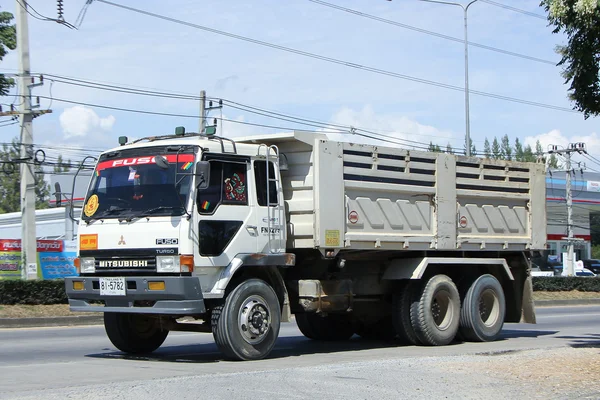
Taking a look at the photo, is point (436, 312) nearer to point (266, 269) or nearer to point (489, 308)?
point (489, 308)

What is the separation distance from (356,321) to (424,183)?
277cm

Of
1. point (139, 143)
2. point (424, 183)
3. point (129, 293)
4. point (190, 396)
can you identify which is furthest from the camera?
point (424, 183)

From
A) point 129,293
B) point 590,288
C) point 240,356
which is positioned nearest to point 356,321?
point 240,356

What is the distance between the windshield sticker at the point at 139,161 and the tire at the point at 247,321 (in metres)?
1.83

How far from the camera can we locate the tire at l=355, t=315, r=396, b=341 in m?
14.9

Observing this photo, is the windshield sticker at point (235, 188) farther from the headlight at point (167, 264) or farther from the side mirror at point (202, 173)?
the headlight at point (167, 264)

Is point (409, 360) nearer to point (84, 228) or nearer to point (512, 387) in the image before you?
point (512, 387)

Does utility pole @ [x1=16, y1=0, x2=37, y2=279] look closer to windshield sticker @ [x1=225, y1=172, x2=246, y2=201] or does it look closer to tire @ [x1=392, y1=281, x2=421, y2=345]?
tire @ [x1=392, y1=281, x2=421, y2=345]

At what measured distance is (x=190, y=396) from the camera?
26.8ft

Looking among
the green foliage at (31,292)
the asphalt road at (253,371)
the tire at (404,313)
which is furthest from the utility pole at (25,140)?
the tire at (404,313)

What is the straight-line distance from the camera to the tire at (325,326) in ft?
49.2

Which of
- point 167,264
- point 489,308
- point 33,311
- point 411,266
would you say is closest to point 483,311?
point 489,308

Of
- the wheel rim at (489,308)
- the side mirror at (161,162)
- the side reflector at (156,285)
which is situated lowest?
the wheel rim at (489,308)

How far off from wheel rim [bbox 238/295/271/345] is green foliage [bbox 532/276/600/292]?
76.4 feet
